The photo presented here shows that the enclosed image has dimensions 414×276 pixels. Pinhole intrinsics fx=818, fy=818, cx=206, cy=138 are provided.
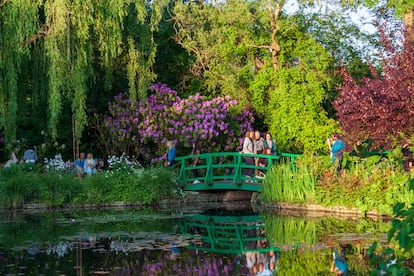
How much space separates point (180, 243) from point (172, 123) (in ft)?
37.6

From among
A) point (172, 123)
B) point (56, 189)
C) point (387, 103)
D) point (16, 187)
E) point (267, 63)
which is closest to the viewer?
point (387, 103)

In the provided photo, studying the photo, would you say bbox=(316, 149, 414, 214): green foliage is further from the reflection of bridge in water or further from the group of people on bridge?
the group of people on bridge

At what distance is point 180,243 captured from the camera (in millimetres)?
12453

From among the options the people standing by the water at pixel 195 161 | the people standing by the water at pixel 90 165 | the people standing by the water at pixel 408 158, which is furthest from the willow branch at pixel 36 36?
the people standing by the water at pixel 408 158

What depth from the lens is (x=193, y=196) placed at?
2081 cm

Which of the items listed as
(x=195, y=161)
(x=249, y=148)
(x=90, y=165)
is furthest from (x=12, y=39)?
(x=249, y=148)

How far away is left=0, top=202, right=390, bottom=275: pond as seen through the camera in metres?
10.2

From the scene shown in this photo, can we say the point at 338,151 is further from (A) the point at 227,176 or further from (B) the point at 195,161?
(B) the point at 195,161

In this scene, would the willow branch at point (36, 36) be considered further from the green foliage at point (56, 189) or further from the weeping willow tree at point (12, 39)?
the green foliage at point (56, 189)

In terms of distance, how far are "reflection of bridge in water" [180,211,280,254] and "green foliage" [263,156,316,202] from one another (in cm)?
176

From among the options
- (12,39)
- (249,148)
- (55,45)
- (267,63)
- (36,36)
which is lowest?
(249,148)

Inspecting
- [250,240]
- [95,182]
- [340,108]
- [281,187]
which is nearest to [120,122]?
→ [95,182]

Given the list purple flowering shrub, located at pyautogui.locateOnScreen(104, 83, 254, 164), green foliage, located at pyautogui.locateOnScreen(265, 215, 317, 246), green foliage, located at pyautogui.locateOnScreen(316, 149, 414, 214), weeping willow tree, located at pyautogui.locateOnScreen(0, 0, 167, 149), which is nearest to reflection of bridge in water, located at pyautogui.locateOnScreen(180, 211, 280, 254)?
green foliage, located at pyautogui.locateOnScreen(265, 215, 317, 246)

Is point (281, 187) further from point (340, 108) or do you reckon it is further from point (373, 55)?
point (373, 55)
